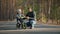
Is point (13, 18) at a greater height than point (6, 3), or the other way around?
point (6, 3)

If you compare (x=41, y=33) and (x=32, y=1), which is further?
(x=32, y=1)

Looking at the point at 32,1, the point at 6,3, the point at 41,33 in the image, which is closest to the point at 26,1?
the point at 32,1

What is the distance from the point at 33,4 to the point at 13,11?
2.25m

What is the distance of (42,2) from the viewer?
985 inches

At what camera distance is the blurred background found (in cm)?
2472

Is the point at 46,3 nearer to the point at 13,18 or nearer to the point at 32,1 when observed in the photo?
the point at 32,1

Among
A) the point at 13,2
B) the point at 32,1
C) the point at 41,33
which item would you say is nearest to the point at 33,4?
the point at 32,1

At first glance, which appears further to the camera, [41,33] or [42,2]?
[42,2]

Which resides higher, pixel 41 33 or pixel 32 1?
pixel 32 1

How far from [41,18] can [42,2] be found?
5.54 feet

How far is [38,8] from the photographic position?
25.0 m

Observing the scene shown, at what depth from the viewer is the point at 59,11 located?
80.8ft

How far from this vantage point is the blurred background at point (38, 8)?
81.1 ft

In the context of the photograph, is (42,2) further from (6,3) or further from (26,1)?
(6,3)
